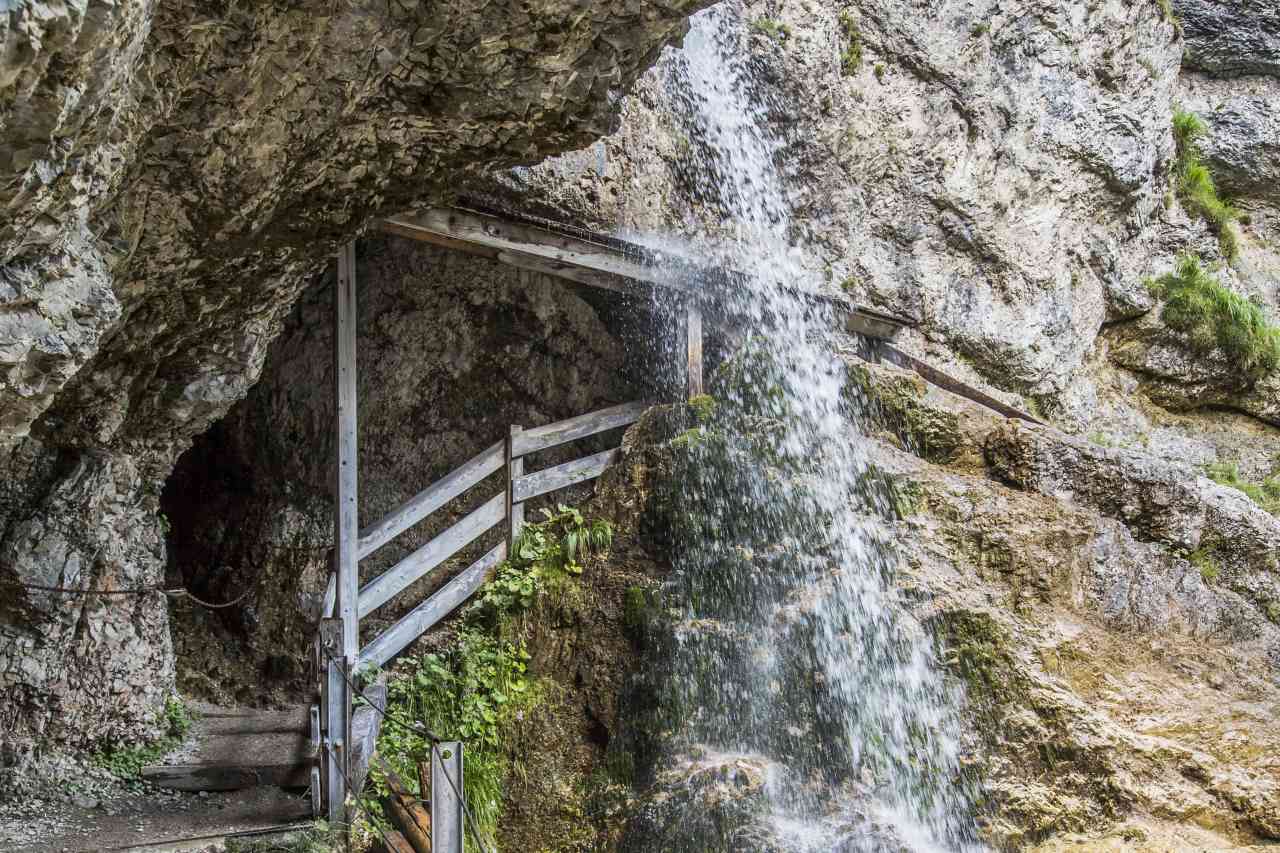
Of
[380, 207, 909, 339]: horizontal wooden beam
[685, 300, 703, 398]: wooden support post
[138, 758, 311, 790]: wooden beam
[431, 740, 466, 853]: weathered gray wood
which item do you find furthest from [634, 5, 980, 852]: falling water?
[138, 758, 311, 790]: wooden beam

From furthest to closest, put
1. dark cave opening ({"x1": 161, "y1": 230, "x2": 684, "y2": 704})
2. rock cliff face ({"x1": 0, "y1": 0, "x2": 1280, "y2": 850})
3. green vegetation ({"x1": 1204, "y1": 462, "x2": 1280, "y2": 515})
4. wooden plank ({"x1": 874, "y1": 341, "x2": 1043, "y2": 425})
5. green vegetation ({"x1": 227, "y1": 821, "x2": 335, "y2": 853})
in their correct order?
green vegetation ({"x1": 1204, "y1": 462, "x2": 1280, "y2": 515}), wooden plank ({"x1": 874, "y1": 341, "x2": 1043, "y2": 425}), dark cave opening ({"x1": 161, "y1": 230, "x2": 684, "y2": 704}), green vegetation ({"x1": 227, "y1": 821, "x2": 335, "y2": 853}), rock cliff face ({"x1": 0, "y1": 0, "x2": 1280, "y2": 850})

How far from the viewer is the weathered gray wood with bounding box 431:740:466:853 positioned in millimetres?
4043

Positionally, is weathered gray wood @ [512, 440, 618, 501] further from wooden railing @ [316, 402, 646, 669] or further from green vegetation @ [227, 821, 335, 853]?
green vegetation @ [227, 821, 335, 853]

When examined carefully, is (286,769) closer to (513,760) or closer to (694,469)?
(513,760)

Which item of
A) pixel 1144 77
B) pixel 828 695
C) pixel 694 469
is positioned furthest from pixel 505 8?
pixel 1144 77

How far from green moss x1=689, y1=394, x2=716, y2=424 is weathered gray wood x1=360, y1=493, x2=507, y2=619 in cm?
148

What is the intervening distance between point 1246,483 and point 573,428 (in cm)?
699

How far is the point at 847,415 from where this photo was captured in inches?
305

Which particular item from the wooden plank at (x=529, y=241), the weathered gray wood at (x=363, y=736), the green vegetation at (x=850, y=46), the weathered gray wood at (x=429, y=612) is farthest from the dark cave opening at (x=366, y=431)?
the green vegetation at (x=850, y=46)

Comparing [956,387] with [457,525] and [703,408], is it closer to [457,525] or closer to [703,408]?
[703,408]

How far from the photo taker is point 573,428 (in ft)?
25.2

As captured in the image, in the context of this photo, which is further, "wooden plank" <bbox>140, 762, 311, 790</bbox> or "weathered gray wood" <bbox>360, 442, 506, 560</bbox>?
"weathered gray wood" <bbox>360, 442, 506, 560</bbox>

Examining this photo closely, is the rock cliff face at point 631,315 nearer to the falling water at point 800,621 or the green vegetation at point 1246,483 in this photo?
the green vegetation at point 1246,483

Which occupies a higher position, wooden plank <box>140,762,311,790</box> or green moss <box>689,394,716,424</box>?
green moss <box>689,394,716,424</box>
